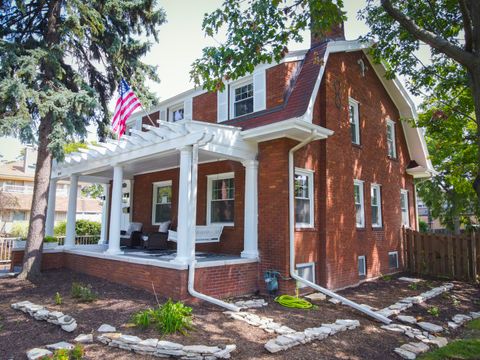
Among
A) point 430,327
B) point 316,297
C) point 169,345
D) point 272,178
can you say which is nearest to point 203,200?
point 272,178

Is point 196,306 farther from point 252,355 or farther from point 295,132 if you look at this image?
point 295,132

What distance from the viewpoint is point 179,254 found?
7344 mm

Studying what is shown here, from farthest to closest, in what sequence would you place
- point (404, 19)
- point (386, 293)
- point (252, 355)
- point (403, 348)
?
point (386, 293), point (404, 19), point (403, 348), point (252, 355)

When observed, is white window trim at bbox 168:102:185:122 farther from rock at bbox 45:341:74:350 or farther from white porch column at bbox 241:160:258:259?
rock at bbox 45:341:74:350

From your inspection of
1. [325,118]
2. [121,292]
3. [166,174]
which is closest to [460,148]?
[325,118]

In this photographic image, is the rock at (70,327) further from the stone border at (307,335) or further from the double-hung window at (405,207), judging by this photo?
the double-hung window at (405,207)

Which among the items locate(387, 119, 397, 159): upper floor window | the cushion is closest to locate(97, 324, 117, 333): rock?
the cushion

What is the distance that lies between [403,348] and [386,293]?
410 centimetres

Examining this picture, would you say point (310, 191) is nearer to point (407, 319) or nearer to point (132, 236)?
point (407, 319)

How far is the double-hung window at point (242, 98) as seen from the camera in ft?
35.0

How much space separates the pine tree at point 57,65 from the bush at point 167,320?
6094mm

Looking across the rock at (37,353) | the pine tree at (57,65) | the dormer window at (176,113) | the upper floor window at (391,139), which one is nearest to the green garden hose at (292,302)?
the rock at (37,353)

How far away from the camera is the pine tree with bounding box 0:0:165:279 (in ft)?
30.2

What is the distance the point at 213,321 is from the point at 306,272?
140 inches
